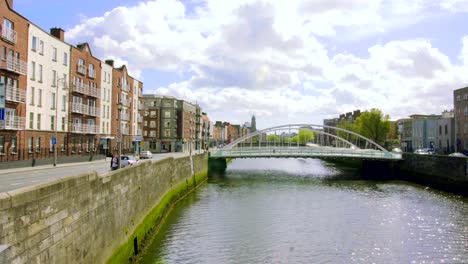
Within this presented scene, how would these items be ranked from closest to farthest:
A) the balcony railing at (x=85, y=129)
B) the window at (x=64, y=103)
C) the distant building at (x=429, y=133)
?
1. the window at (x=64, y=103)
2. the balcony railing at (x=85, y=129)
3. the distant building at (x=429, y=133)

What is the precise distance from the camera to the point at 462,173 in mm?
38188

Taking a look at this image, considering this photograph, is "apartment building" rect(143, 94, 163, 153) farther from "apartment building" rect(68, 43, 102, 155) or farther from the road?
the road

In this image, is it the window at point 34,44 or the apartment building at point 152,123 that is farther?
the apartment building at point 152,123

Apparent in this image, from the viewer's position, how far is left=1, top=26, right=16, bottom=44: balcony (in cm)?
3538

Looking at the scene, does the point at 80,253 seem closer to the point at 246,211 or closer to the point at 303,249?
the point at 303,249

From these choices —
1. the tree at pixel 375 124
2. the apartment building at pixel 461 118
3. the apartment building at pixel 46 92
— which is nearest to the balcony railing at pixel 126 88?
the apartment building at pixel 46 92

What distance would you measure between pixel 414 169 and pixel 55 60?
137ft

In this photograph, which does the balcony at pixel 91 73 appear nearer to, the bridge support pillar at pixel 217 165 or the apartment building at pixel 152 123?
the bridge support pillar at pixel 217 165

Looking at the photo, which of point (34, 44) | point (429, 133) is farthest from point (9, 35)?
point (429, 133)

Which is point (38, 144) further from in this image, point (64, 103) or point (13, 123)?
point (64, 103)

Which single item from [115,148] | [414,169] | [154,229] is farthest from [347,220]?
[115,148]

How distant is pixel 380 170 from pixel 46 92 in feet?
139

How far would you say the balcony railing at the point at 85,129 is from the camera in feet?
166

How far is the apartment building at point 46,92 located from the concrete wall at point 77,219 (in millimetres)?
25144
